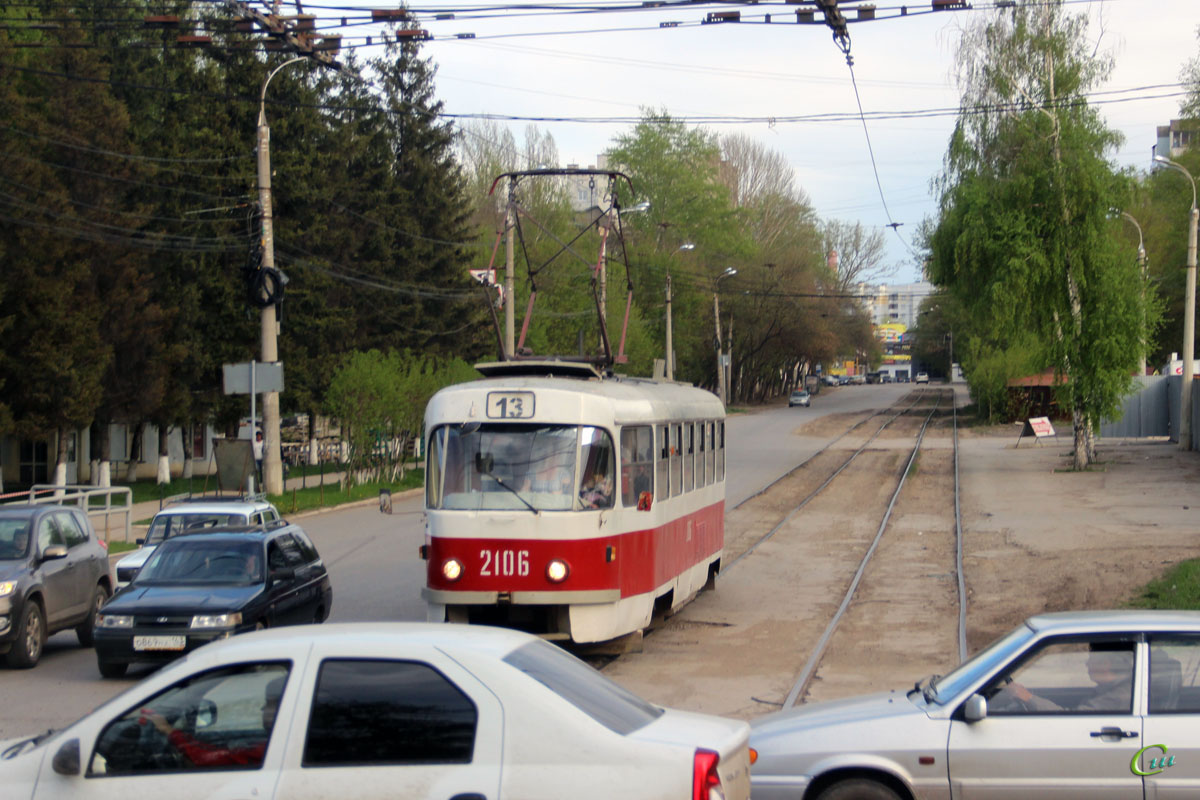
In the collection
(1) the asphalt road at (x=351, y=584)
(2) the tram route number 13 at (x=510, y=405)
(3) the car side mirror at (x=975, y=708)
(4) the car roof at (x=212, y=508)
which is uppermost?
(2) the tram route number 13 at (x=510, y=405)

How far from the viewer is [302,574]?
13547 millimetres

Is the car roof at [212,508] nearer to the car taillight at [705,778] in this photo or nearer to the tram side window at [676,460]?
the tram side window at [676,460]

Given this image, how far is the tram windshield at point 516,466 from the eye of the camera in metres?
11.4

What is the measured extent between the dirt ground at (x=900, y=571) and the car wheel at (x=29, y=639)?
6.05 m

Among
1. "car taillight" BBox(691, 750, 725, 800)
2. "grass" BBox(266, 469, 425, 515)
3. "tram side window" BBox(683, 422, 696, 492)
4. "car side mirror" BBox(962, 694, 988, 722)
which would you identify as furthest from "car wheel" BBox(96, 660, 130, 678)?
"grass" BBox(266, 469, 425, 515)

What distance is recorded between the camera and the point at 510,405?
11.5 m

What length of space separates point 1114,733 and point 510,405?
6638 millimetres

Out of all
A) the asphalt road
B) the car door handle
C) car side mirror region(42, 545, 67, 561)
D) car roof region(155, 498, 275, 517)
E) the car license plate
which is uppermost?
the car door handle

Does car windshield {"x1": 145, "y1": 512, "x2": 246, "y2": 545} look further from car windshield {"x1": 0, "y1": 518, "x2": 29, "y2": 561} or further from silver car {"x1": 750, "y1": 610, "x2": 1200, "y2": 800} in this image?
silver car {"x1": 750, "y1": 610, "x2": 1200, "y2": 800}

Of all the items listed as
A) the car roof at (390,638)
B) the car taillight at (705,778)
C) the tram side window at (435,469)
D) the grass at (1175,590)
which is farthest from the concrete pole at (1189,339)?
the car roof at (390,638)

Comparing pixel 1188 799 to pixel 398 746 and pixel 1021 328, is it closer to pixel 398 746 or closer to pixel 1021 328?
pixel 398 746

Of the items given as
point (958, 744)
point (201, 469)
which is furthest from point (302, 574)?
point (201, 469)

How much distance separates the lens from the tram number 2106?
1117cm

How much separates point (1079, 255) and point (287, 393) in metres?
26.9
